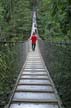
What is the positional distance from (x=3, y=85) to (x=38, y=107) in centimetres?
93

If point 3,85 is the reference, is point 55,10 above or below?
above

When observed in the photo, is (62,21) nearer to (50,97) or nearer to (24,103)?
(50,97)

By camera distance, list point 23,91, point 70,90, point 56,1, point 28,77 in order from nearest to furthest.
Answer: point 70,90 < point 56,1 < point 23,91 < point 28,77

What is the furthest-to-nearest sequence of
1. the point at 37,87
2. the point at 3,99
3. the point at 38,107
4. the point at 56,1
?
the point at 37,87 → the point at 56,1 → the point at 38,107 → the point at 3,99

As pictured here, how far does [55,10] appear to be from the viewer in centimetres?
736

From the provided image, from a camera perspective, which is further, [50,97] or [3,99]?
[50,97]

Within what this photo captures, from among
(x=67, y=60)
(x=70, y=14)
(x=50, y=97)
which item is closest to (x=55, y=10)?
(x=70, y=14)

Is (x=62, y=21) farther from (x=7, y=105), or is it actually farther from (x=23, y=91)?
(x=7, y=105)

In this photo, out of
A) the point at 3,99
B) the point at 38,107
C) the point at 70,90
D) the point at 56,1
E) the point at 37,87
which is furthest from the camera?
the point at 37,87

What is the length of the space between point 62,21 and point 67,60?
116 inches

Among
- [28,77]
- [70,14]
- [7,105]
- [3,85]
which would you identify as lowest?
[28,77]

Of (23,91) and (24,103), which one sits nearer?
(24,103)

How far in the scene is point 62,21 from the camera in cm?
809

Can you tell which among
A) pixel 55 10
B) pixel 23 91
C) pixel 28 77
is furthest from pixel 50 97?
pixel 28 77
